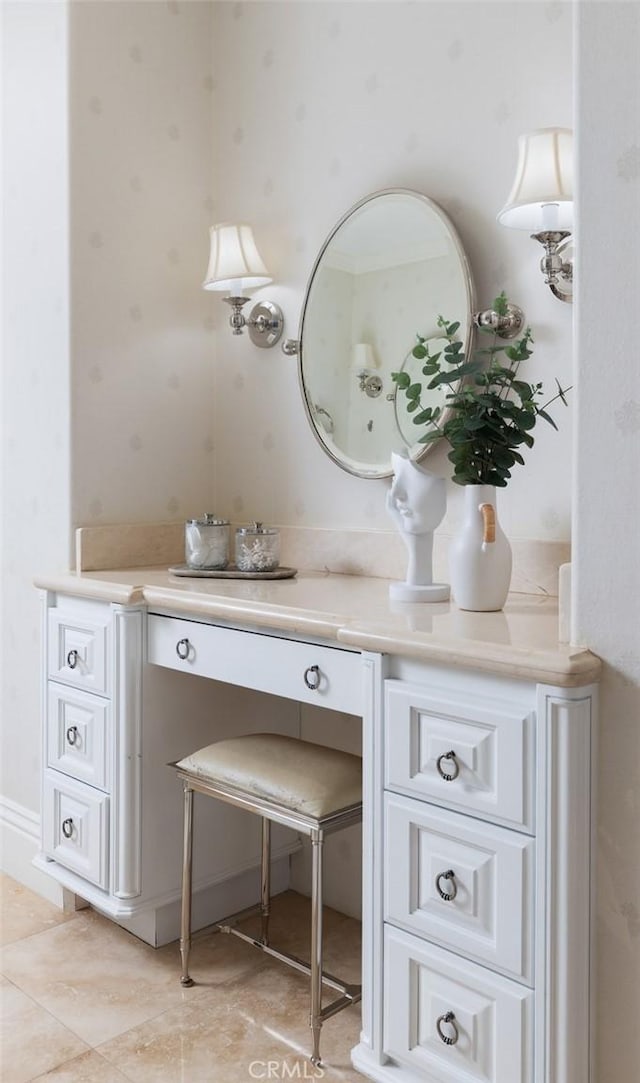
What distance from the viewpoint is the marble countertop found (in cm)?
129

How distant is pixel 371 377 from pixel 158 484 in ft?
2.41

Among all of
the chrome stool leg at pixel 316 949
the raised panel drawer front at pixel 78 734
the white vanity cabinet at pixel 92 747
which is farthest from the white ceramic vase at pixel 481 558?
the raised panel drawer front at pixel 78 734

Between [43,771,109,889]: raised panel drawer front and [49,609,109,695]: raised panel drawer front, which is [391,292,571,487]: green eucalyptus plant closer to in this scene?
[49,609,109,695]: raised panel drawer front

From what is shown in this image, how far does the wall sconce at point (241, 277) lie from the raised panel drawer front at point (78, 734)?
108 cm

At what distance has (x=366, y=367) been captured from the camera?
2.21 meters

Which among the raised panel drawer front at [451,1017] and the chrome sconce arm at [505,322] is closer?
the raised panel drawer front at [451,1017]

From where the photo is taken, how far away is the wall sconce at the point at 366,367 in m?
2.19

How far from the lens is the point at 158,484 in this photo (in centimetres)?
258

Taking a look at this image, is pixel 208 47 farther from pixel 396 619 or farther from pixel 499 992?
pixel 499 992

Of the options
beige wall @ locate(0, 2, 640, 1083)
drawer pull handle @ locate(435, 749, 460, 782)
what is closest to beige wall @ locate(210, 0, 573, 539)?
beige wall @ locate(0, 2, 640, 1083)

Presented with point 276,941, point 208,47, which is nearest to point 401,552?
point 276,941

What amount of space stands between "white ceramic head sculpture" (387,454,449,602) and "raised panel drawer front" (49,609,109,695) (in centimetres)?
74

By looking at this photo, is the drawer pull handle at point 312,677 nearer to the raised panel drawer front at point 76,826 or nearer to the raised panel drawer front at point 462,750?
the raised panel drawer front at point 462,750

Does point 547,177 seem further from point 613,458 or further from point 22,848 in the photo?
point 22,848
